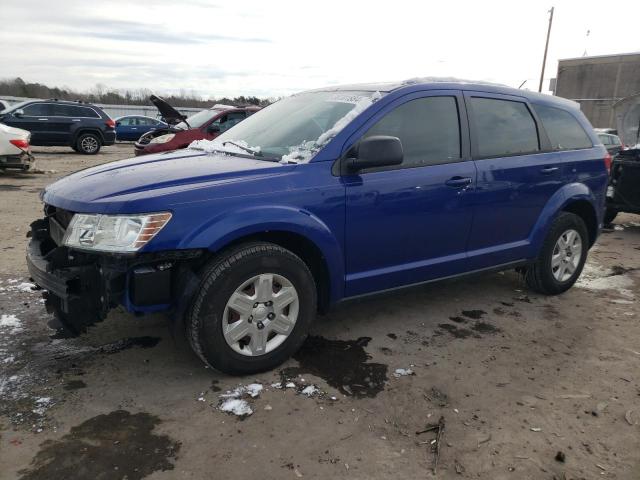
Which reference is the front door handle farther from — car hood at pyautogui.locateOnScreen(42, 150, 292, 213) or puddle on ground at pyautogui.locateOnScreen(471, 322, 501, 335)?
car hood at pyautogui.locateOnScreen(42, 150, 292, 213)

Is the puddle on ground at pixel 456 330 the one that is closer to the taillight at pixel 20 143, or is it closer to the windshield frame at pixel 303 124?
the windshield frame at pixel 303 124

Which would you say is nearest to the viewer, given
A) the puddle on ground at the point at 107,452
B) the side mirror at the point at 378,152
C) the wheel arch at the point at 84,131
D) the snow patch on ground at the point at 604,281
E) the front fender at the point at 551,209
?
the puddle on ground at the point at 107,452

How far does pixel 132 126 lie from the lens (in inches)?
1001

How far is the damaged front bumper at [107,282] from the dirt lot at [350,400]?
51 cm

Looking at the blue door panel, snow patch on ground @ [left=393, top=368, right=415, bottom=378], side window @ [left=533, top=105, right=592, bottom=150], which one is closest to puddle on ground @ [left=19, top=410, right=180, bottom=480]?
snow patch on ground @ [left=393, top=368, right=415, bottom=378]

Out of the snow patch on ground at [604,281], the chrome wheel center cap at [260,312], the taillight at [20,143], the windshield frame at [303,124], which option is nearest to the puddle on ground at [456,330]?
the chrome wheel center cap at [260,312]

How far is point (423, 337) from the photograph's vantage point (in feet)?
12.6

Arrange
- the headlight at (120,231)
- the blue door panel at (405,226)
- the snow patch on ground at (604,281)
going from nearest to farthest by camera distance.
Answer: the headlight at (120,231) → the blue door panel at (405,226) → the snow patch on ground at (604,281)

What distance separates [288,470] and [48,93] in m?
47.6

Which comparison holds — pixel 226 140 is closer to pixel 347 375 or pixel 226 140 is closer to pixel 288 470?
pixel 347 375

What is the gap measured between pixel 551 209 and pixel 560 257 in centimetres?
55

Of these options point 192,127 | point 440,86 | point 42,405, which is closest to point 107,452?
point 42,405

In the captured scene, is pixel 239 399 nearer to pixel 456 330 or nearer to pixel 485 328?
pixel 456 330

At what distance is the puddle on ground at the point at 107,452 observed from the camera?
231 cm
